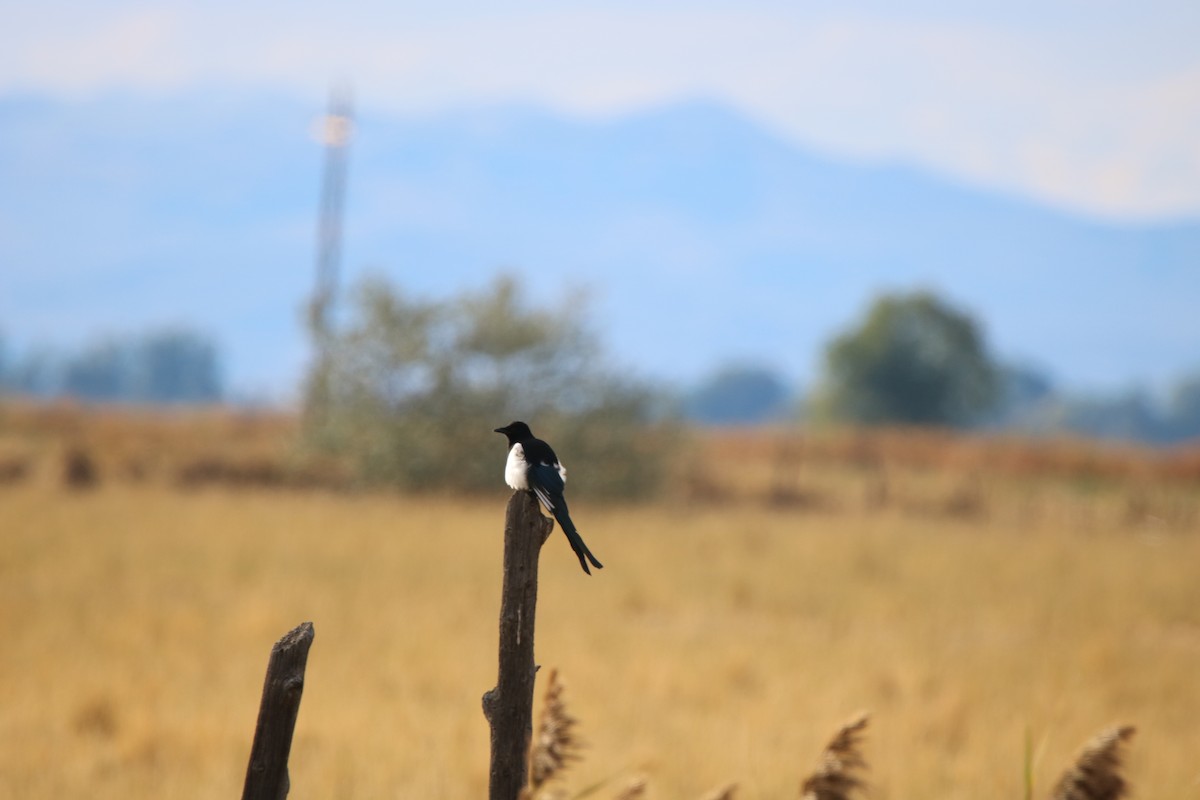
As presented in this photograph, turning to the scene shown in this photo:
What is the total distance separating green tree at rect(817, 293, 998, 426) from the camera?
76.0 metres

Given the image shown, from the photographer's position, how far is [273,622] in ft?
47.9

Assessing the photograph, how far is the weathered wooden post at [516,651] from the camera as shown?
341 centimetres

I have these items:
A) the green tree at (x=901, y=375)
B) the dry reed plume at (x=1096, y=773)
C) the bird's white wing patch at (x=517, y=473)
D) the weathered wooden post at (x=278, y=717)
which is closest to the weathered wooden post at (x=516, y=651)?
the bird's white wing patch at (x=517, y=473)

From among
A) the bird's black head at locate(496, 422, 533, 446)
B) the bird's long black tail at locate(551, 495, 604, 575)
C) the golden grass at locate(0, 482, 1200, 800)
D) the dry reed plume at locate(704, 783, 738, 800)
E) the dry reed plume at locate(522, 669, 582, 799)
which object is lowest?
the golden grass at locate(0, 482, 1200, 800)

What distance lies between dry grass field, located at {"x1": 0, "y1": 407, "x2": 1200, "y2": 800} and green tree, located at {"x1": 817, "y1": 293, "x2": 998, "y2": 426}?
47094mm

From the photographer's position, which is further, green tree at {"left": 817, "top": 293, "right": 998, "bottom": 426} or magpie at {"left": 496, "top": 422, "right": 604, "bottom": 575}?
green tree at {"left": 817, "top": 293, "right": 998, "bottom": 426}

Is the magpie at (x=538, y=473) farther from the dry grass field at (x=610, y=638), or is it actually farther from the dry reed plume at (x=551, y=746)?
the dry grass field at (x=610, y=638)

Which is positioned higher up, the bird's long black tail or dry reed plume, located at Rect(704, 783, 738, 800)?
the bird's long black tail

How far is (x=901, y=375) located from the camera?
250 feet

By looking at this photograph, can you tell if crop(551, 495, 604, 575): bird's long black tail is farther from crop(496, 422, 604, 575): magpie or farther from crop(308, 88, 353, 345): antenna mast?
crop(308, 88, 353, 345): antenna mast

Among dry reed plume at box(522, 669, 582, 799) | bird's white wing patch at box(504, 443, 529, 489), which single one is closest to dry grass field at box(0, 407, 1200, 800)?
dry reed plume at box(522, 669, 582, 799)

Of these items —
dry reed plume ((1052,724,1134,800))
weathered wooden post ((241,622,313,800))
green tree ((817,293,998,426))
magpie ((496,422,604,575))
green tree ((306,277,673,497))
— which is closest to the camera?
magpie ((496,422,604,575))

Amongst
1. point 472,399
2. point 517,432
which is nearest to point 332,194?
point 472,399

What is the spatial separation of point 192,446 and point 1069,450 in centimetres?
2375
